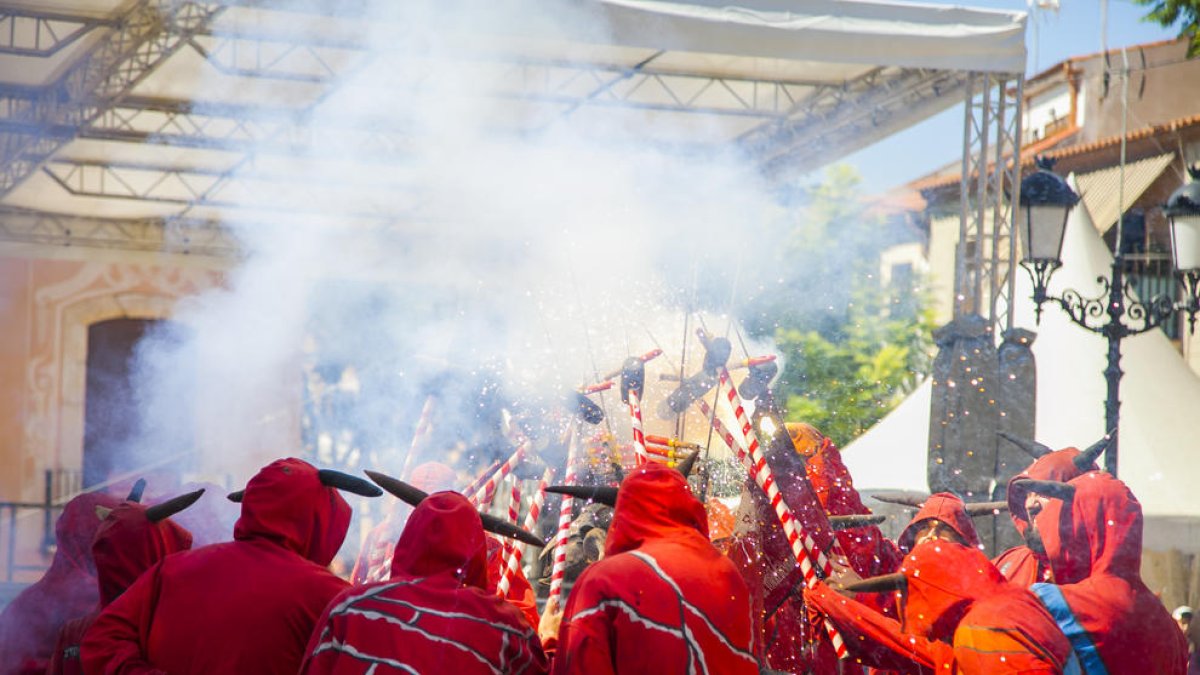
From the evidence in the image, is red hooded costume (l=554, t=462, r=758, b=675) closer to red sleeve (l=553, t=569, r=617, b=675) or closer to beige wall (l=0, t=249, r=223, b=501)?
red sleeve (l=553, t=569, r=617, b=675)

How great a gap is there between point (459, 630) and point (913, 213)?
24567 mm

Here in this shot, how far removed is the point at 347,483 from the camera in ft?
11.1

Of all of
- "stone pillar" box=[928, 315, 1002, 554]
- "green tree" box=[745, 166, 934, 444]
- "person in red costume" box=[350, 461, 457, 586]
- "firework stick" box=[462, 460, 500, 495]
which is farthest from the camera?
"green tree" box=[745, 166, 934, 444]

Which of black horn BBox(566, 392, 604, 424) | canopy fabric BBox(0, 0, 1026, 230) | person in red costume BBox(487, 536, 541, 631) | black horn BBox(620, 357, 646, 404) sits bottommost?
person in red costume BBox(487, 536, 541, 631)

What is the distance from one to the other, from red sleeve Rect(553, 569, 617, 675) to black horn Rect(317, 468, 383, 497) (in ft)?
2.06

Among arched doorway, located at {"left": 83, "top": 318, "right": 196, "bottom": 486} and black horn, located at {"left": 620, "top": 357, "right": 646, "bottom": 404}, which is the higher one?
black horn, located at {"left": 620, "top": 357, "right": 646, "bottom": 404}

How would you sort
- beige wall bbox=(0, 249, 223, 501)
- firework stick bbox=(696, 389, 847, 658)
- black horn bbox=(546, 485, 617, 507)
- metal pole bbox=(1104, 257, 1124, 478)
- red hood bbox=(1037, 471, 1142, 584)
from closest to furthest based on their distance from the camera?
red hood bbox=(1037, 471, 1142, 584)
black horn bbox=(546, 485, 617, 507)
firework stick bbox=(696, 389, 847, 658)
metal pole bbox=(1104, 257, 1124, 478)
beige wall bbox=(0, 249, 223, 501)

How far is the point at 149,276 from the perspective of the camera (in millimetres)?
14641

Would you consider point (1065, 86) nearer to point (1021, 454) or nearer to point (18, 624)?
point (1021, 454)

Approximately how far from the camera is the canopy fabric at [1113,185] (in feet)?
56.7

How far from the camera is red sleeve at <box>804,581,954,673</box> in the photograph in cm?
369

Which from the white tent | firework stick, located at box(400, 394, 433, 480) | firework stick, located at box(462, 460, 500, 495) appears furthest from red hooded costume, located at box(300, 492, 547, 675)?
the white tent

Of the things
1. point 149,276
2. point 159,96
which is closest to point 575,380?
point 159,96

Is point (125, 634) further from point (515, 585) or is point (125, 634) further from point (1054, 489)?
point (1054, 489)
